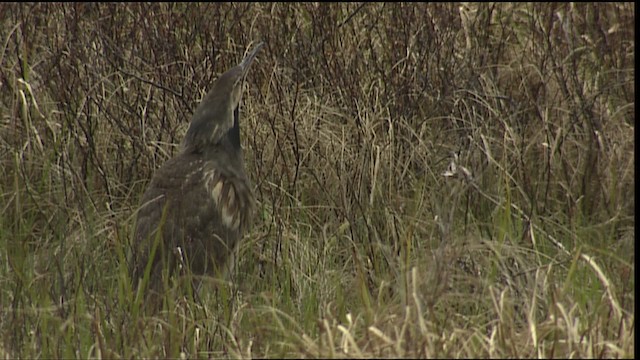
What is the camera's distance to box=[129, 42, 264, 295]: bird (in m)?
5.14

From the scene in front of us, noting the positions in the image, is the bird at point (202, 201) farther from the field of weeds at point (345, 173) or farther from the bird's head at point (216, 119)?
the field of weeds at point (345, 173)

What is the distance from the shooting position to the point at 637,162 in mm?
5711

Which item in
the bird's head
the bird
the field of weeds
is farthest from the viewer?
the bird's head

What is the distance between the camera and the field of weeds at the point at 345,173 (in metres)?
4.19

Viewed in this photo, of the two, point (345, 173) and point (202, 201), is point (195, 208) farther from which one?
point (345, 173)

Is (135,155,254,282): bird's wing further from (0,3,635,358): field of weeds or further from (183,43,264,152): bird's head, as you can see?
(0,3,635,358): field of weeds

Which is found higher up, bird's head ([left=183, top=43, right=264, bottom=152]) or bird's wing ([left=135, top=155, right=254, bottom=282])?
bird's head ([left=183, top=43, right=264, bottom=152])

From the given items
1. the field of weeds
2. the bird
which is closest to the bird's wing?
the bird

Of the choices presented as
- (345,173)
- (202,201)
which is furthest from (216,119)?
(345,173)

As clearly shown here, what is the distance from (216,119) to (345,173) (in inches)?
26.5

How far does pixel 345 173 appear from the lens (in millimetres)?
5816

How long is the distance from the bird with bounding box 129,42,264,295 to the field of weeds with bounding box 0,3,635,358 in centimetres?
18

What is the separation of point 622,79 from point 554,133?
2.13ft

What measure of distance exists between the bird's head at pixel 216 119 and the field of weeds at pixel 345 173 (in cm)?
45
